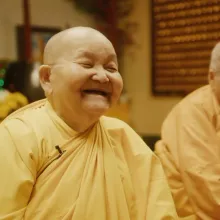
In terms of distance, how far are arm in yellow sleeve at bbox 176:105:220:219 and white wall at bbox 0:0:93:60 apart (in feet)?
5.99

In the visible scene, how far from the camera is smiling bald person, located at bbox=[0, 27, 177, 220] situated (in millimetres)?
949

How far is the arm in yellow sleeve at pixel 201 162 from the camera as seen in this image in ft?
4.69

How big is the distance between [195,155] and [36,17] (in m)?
2.15

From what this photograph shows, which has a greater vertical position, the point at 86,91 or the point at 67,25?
the point at 67,25

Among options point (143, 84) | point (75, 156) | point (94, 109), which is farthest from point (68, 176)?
point (143, 84)

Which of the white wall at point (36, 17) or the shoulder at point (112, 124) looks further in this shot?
the white wall at point (36, 17)

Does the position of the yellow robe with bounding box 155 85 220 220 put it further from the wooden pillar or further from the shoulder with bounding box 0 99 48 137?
the wooden pillar

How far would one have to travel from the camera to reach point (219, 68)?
1558 millimetres

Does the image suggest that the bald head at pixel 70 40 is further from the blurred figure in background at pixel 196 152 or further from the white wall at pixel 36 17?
the white wall at pixel 36 17

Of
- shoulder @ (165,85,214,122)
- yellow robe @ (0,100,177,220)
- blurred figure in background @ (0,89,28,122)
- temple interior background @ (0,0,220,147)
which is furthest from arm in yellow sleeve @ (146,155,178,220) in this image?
temple interior background @ (0,0,220,147)

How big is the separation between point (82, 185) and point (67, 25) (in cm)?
254

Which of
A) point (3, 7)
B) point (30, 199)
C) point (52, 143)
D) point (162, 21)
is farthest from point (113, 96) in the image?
point (162, 21)

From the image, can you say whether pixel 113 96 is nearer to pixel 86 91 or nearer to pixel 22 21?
pixel 86 91

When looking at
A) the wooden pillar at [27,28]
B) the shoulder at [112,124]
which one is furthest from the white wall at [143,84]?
the shoulder at [112,124]
